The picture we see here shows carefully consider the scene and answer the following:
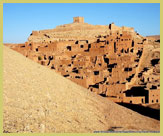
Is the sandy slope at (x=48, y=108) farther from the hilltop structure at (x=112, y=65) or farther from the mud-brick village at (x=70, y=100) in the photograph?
the hilltop structure at (x=112, y=65)

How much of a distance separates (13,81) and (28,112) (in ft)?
7.00

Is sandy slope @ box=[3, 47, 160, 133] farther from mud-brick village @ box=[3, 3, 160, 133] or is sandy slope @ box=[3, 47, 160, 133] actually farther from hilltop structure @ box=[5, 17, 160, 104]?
hilltop structure @ box=[5, 17, 160, 104]

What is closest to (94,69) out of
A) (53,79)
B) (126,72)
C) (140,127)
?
(126,72)

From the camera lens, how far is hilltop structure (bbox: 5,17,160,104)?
17.5 metres

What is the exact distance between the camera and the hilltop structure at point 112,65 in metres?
17.5

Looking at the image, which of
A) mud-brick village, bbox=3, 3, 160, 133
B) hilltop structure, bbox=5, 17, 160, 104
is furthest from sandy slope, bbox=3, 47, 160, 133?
hilltop structure, bbox=5, 17, 160, 104

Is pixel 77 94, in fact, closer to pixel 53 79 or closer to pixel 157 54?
pixel 53 79

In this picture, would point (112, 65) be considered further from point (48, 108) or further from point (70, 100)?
point (48, 108)

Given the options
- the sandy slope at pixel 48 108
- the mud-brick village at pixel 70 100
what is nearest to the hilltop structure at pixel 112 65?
the mud-brick village at pixel 70 100

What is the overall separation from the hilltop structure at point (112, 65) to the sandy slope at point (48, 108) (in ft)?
18.7

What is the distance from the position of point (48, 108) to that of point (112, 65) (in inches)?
734

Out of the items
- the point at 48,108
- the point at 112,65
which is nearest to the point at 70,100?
the point at 48,108

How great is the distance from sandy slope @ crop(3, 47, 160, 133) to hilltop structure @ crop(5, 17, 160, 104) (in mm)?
5698

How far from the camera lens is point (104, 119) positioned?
382 inches
